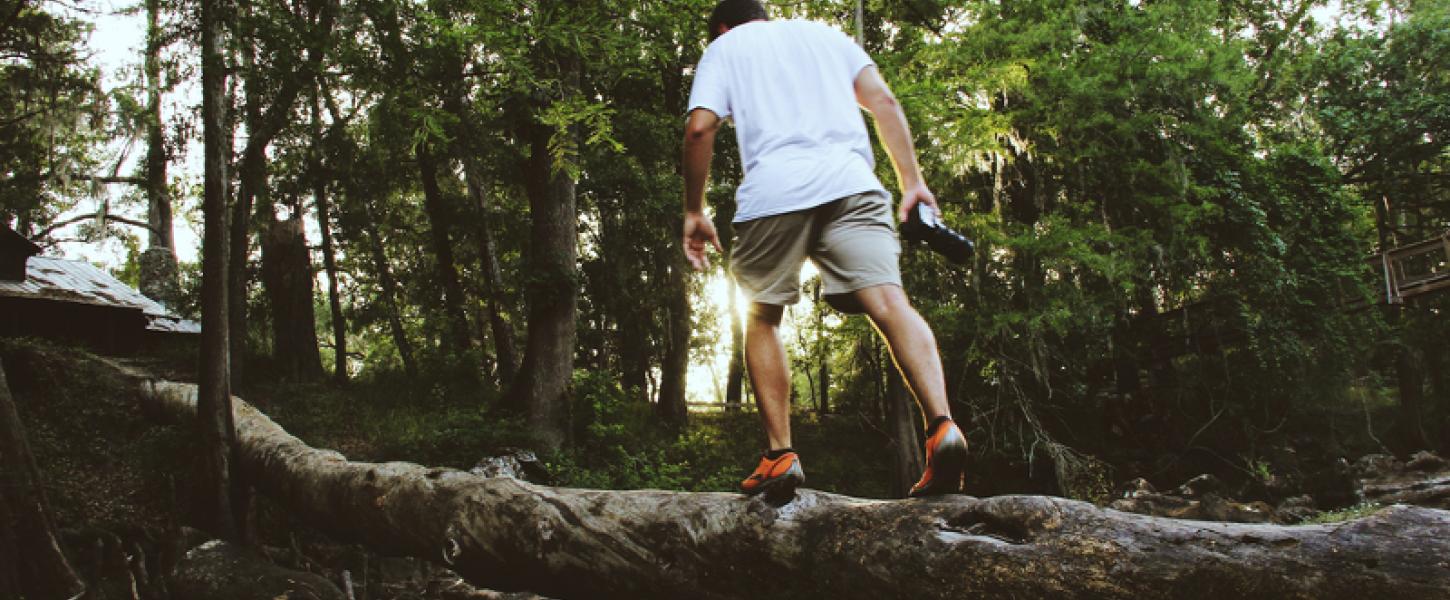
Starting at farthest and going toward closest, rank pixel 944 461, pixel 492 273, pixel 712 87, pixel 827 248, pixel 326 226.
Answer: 1. pixel 326 226
2. pixel 492 273
3. pixel 712 87
4. pixel 827 248
5. pixel 944 461

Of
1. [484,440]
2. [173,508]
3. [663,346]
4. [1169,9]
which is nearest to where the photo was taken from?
[173,508]

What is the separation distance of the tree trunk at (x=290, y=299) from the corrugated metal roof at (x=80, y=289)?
188 centimetres

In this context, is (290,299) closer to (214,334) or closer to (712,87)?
(214,334)

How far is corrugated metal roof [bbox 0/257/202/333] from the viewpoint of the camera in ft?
52.5

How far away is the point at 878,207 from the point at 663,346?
798 inches

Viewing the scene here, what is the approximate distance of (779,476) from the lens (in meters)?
2.83

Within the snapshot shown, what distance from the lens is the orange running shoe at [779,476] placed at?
2830 mm

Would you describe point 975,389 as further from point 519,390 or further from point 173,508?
point 173,508

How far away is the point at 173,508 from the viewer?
7.29 meters

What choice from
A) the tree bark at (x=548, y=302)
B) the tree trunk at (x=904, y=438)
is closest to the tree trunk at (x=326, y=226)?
the tree bark at (x=548, y=302)

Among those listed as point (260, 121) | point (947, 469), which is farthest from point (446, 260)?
point (947, 469)

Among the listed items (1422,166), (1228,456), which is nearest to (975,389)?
(1228,456)

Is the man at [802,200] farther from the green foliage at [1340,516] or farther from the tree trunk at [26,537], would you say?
the tree trunk at [26,537]

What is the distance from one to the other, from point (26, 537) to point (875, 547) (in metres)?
6.23
